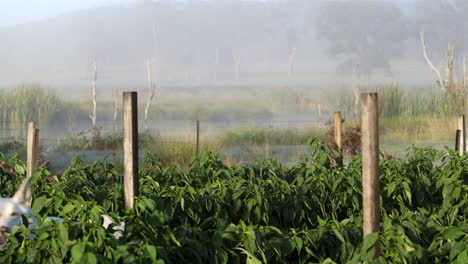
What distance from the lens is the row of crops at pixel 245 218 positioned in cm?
260

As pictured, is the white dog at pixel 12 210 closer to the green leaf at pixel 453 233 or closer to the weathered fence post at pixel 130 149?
the weathered fence post at pixel 130 149

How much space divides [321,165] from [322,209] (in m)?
0.84

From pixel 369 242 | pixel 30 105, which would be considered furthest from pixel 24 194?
pixel 30 105

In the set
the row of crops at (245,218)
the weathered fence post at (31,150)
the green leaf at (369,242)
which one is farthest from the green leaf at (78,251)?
the weathered fence post at (31,150)

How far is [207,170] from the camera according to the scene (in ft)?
16.8

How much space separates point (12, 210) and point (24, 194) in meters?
0.12

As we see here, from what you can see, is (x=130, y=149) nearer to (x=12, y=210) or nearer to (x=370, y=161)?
(x=12, y=210)

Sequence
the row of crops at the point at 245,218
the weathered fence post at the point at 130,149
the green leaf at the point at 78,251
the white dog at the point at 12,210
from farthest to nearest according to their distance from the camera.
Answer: the weathered fence post at the point at 130,149 < the white dog at the point at 12,210 < the row of crops at the point at 245,218 < the green leaf at the point at 78,251

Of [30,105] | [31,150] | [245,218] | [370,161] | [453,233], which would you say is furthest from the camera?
[30,105]

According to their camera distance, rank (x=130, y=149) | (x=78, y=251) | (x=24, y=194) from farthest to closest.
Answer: (x=130, y=149), (x=24, y=194), (x=78, y=251)

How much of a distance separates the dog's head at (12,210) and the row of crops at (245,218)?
0.37 ft

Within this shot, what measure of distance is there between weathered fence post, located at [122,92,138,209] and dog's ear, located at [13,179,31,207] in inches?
31.2

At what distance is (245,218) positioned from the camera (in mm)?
4016

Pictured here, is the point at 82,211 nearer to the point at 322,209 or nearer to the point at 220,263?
the point at 220,263
